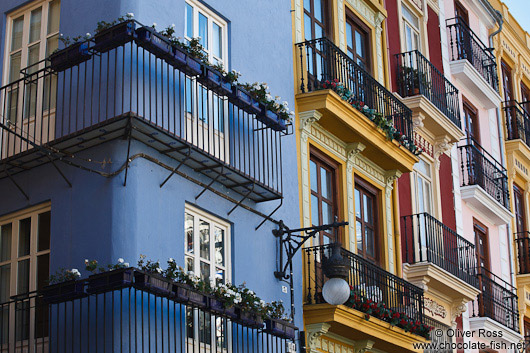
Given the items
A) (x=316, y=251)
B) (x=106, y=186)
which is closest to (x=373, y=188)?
(x=316, y=251)

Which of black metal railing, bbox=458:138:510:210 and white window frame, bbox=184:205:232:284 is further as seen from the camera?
black metal railing, bbox=458:138:510:210

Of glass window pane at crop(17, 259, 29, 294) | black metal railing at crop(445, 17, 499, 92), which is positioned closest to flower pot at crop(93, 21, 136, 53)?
glass window pane at crop(17, 259, 29, 294)

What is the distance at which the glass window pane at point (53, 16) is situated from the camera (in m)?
15.7

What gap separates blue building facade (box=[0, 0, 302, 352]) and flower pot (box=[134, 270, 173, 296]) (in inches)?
13.2

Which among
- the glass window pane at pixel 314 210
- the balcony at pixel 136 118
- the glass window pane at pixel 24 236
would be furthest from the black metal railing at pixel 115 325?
the glass window pane at pixel 314 210

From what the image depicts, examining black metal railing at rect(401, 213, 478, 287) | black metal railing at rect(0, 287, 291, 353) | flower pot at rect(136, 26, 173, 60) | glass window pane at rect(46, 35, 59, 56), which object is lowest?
black metal railing at rect(0, 287, 291, 353)

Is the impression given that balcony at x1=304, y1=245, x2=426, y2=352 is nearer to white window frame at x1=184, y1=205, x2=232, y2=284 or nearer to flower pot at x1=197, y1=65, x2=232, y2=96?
white window frame at x1=184, y1=205, x2=232, y2=284

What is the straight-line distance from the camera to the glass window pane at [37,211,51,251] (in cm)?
1458

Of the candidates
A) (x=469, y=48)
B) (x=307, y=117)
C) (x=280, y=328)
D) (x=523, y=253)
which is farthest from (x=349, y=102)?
(x=523, y=253)

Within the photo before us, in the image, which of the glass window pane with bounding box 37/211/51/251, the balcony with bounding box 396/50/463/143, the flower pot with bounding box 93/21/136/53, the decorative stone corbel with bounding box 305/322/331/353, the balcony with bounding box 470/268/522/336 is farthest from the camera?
the balcony with bounding box 470/268/522/336

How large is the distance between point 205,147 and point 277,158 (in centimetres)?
184

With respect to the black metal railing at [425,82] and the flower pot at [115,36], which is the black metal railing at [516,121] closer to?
the black metal railing at [425,82]

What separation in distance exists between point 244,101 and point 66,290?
423cm

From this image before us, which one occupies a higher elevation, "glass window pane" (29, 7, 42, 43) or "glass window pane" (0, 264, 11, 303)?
"glass window pane" (29, 7, 42, 43)
